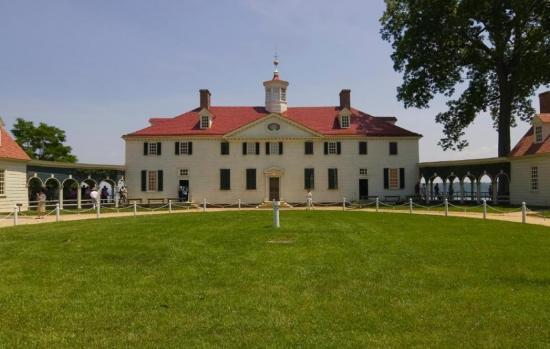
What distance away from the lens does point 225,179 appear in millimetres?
37594

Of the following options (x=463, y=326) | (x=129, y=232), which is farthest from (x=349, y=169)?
(x=463, y=326)

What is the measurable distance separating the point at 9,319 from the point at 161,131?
107 feet

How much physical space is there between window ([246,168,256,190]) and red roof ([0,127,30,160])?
53.2 feet

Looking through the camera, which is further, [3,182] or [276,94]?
[276,94]

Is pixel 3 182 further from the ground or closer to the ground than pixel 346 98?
closer to the ground

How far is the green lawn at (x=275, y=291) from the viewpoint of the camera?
5.65 meters

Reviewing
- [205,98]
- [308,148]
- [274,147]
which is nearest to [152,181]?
[205,98]

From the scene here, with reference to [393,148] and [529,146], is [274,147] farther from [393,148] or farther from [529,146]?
[529,146]

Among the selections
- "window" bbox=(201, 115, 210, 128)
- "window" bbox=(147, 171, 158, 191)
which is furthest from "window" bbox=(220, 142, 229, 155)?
"window" bbox=(147, 171, 158, 191)

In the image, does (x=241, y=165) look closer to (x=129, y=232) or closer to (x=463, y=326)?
(x=129, y=232)

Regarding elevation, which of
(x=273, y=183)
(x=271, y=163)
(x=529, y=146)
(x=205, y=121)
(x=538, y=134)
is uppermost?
(x=205, y=121)

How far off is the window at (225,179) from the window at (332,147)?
8316 millimetres

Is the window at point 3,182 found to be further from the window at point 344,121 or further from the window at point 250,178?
the window at point 344,121

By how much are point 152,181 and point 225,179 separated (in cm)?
598
